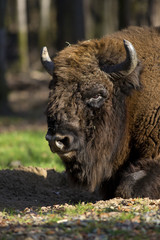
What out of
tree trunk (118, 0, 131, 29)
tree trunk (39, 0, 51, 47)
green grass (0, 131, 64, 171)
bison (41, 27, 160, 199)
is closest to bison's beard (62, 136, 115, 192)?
bison (41, 27, 160, 199)

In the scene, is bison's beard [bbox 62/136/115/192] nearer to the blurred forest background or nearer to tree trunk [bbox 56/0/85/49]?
the blurred forest background

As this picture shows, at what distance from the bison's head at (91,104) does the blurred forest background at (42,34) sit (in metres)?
2.99

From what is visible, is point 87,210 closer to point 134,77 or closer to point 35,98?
point 134,77

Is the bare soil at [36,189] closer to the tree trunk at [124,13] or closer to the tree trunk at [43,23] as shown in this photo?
the tree trunk at [124,13]

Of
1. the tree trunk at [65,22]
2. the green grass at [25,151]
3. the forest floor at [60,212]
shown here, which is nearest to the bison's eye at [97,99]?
the forest floor at [60,212]

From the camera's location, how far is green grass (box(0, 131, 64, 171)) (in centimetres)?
1061

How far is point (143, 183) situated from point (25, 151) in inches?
231

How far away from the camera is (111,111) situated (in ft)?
20.4

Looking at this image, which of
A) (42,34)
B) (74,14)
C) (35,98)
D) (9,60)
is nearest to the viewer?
(35,98)

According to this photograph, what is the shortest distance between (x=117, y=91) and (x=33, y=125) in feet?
34.8

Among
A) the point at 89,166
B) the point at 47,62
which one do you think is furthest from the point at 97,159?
the point at 47,62

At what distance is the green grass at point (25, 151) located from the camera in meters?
10.6

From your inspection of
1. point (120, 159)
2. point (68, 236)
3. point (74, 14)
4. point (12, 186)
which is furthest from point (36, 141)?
point (74, 14)

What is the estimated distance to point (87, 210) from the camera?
17.5ft
